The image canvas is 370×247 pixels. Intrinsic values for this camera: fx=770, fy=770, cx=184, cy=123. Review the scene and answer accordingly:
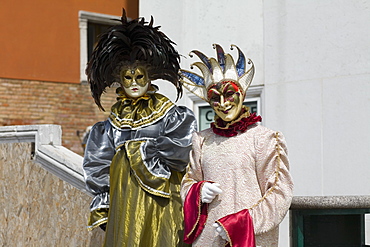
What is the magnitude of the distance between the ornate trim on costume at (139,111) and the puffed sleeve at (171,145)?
0.08 metres

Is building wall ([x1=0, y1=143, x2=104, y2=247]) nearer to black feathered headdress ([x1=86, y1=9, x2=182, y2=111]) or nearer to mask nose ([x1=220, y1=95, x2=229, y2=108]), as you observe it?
black feathered headdress ([x1=86, y1=9, x2=182, y2=111])

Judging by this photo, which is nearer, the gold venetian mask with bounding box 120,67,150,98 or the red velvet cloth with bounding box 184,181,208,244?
the red velvet cloth with bounding box 184,181,208,244

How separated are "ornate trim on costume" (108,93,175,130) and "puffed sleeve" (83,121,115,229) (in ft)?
0.40

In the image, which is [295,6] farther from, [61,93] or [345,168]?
[61,93]

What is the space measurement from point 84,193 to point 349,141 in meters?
2.34

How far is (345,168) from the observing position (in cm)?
669

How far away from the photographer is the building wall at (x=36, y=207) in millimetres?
6670

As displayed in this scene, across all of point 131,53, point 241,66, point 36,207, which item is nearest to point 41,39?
point 36,207

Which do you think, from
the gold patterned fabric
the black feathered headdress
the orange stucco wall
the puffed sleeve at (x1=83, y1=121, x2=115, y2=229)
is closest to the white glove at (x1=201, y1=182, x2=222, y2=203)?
the gold patterned fabric

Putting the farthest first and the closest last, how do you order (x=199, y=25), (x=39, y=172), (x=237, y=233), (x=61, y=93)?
(x=61, y=93), (x=199, y=25), (x=39, y=172), (x=237, y=233)

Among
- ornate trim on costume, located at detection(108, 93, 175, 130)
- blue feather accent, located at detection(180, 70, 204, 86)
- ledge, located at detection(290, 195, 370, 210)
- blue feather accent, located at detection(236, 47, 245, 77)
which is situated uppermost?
blue feather accent, located at detection(236, 47, 245, 77)

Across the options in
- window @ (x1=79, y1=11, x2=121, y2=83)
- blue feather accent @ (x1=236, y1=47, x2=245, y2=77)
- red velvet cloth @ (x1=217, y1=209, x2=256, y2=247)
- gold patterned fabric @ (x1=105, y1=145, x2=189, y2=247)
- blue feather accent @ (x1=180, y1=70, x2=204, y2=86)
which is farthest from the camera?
window @ (x1=79, y1=11, x2=121, y2=83)

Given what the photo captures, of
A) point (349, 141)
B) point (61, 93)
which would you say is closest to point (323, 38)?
point (349, 141)

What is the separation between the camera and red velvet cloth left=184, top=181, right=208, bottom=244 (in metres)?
4.37
